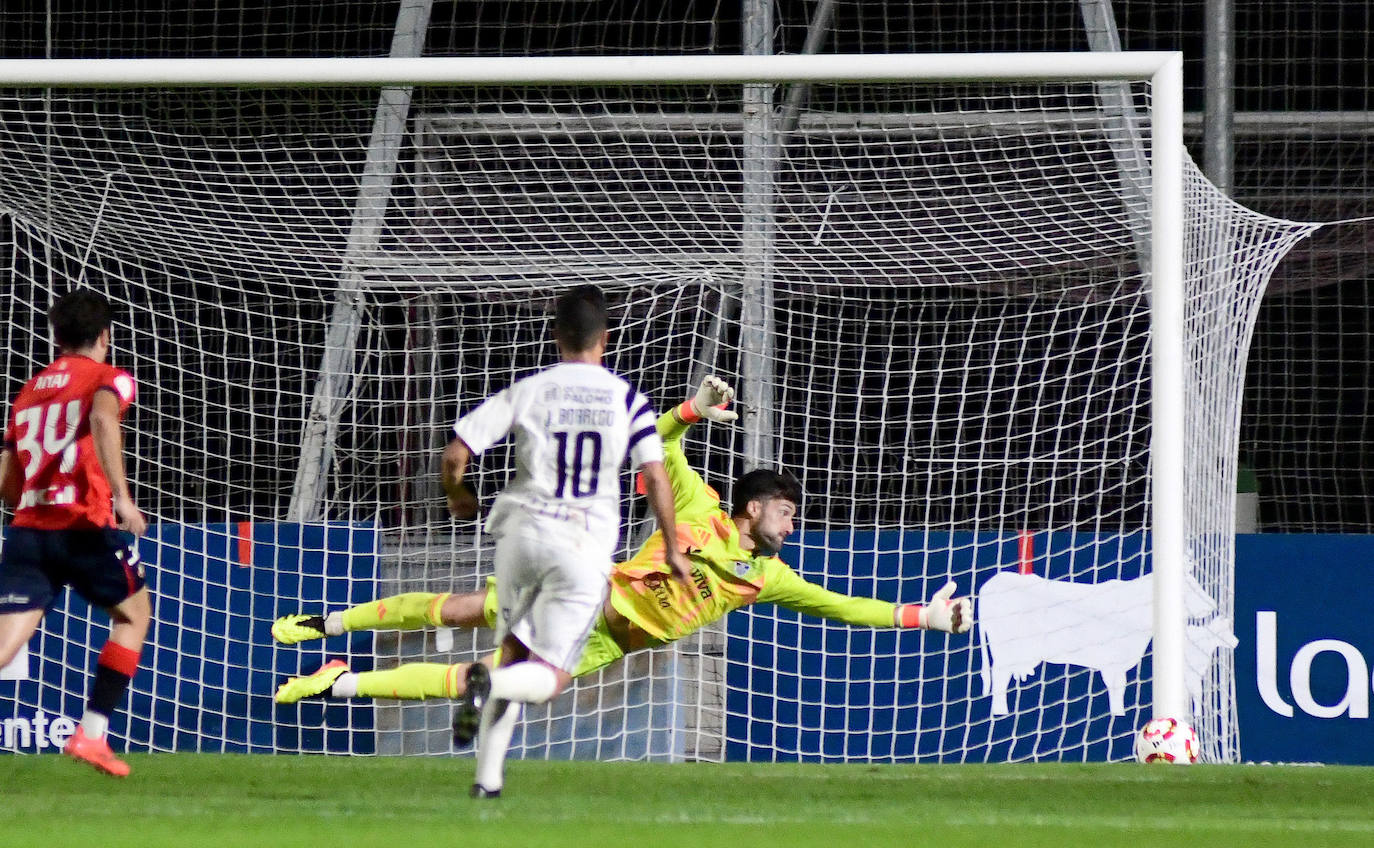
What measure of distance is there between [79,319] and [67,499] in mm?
540

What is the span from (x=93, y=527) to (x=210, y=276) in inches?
127

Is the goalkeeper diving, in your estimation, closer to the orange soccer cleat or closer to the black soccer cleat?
the orange soccer cleat

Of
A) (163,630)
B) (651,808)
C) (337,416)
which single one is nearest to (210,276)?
(337,416)

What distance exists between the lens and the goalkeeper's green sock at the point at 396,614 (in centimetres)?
709

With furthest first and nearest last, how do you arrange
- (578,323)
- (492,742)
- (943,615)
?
(943,615) < (578,323) < (492,742)

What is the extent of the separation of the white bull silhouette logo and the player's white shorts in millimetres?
3486

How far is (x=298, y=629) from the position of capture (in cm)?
712

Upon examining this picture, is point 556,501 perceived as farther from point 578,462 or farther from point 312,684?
point 312,684

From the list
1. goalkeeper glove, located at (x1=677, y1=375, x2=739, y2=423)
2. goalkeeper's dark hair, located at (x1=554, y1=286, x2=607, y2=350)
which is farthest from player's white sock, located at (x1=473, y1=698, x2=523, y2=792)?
goalkeeper glove, located at (x1=677, y1=375, x2=739, y2=423)

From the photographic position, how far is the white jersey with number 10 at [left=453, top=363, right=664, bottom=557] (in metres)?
4.51

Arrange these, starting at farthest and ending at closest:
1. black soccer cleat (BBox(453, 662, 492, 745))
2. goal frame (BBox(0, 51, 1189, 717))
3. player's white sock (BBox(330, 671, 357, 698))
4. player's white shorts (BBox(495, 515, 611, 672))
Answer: player's white sock (BBox(330, 671, 357, 698))
goal frame (BBox(0, 51, 1189, 717))
player's white shorts (BBox(495, 515, 611, 672))
black soccer cleat (BBox(453, 662, 492, 745))

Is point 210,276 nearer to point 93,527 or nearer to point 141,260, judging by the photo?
point 141,260

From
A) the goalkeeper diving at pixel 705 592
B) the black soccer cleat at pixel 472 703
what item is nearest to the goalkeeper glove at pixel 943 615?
the goalkeeper diving at pixel 705 592

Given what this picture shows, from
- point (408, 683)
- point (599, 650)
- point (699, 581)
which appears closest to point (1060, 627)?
point (699, 581)
